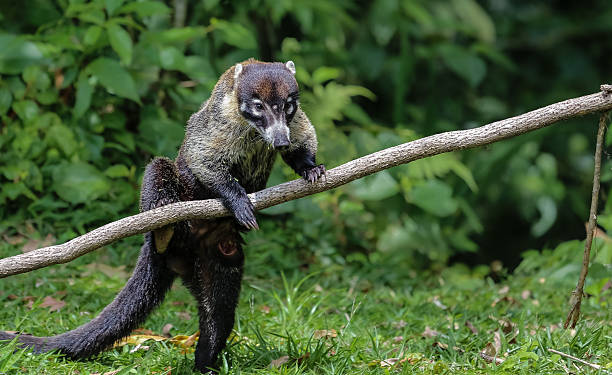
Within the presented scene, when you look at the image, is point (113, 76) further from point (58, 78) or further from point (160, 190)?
point (160, 190)

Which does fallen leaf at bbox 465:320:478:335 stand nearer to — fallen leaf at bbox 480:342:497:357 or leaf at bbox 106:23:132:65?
fallen leaf at bbox 480:342:497:357

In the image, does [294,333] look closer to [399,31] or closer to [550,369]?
[550,369]

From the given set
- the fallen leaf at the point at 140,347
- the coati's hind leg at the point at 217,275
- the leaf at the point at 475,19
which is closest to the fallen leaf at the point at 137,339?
the fallen leaf at the point at 140,347

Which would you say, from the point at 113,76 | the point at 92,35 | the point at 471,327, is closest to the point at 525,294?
the point at 471,327

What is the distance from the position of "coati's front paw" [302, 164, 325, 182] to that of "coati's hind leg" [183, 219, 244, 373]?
2.13 feet

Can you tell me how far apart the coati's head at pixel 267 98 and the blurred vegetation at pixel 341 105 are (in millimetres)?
1522

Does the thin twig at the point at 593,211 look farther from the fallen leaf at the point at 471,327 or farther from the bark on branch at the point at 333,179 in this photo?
the fallen leaf at the point at 471,327

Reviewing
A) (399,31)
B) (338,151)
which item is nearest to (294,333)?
(338,151)

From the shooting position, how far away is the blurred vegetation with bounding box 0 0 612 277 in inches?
249

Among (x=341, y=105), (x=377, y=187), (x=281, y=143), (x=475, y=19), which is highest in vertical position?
(x=475, y=19)

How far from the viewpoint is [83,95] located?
6.19 m

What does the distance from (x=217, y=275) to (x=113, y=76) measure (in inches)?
97.7

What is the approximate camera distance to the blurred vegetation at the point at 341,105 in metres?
6.33

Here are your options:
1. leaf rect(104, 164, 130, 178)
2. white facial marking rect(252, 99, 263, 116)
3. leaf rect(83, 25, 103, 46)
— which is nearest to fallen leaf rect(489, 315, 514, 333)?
white facial marking rect(252, 99, 263, 116)
